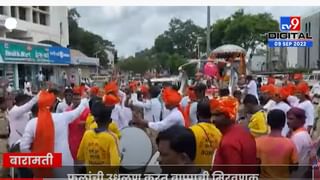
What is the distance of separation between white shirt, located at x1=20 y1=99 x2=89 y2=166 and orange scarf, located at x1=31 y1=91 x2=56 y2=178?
3 centimetres

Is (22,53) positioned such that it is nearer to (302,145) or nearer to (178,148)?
(178,148)

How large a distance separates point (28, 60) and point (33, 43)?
0.12 meters

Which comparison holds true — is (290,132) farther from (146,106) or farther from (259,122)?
(146,106)

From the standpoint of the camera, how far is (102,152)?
10.7 ft

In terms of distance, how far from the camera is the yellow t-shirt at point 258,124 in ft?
12.2

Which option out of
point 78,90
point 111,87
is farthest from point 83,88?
point 111,87

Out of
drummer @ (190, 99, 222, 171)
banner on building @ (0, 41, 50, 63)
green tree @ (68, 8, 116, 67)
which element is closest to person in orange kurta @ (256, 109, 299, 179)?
drummer @ (190, 99, 222, 171)

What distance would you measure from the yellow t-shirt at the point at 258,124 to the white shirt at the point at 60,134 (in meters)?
1.23

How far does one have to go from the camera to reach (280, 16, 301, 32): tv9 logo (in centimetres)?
331

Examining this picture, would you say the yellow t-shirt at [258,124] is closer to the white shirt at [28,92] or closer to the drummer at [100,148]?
the drummer at [100,148]

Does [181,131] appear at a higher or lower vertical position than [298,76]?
lower

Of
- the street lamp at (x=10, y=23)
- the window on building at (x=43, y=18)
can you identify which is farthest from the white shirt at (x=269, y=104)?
the street lamp at (x=10, y=23)

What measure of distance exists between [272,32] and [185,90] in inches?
36.5
